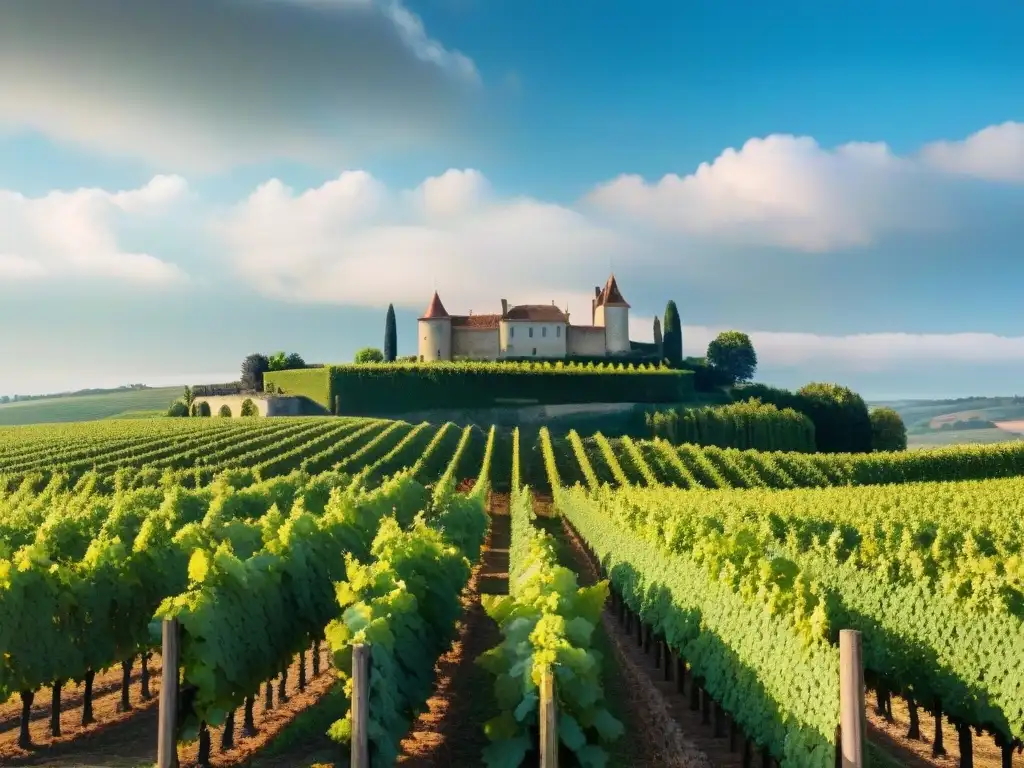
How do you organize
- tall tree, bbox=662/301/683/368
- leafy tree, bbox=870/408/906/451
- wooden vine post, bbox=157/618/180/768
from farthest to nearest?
tall tree, bbox=662/301/683/368 < leafy tree, bbox=870/408/906/451 < wooden vine post, bbox=157/618/180/768

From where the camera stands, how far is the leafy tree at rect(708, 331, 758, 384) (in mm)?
97875

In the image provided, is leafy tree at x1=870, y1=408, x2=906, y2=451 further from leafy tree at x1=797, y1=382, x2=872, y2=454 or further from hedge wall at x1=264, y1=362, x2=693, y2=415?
hedge wall at x1=264, y1=362, x2=693, y2=415

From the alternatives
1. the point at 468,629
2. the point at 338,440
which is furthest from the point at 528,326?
the point at 468,629

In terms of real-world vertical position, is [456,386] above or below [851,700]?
above

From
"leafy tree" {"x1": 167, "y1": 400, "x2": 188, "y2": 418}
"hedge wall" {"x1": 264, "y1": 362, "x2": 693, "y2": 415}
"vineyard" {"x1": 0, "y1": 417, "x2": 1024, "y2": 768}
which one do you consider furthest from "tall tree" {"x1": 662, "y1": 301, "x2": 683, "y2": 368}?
"vineyard" {"x1": 0, "y1": 417, "x2": 1024, "y2": 768}

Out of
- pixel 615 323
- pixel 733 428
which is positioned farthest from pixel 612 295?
pixel 733 428

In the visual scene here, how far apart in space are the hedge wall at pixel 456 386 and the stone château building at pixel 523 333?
1583 cm

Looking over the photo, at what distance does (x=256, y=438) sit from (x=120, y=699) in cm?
3458

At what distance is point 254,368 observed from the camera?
84125mm

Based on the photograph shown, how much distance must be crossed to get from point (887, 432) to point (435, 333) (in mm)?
40283

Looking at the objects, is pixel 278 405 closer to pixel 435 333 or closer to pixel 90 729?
pixel 435 333

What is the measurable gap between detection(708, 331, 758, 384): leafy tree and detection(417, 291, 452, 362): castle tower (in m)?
31.3

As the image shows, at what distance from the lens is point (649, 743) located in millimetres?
10469

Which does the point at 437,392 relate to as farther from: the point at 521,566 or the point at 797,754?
the point at 797,754
